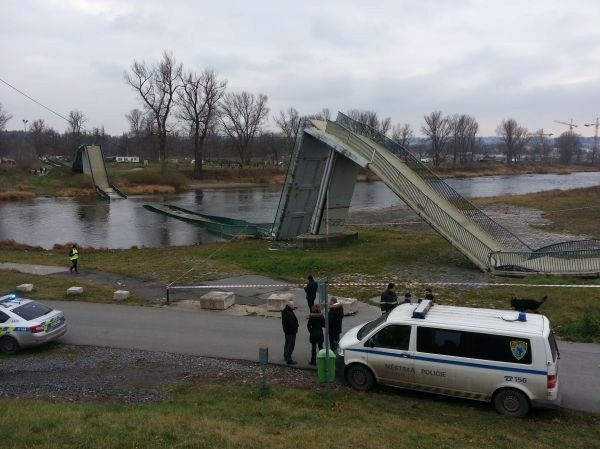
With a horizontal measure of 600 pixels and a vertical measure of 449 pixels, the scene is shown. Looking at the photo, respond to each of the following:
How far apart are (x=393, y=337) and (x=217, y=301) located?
280 inches

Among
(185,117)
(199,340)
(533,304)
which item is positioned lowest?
(199,340)

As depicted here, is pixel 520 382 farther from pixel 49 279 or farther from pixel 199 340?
pixel 49 279

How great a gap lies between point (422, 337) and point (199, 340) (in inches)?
221

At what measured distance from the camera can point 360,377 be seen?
390 inches

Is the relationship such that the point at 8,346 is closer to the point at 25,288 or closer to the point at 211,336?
the point at 211,336

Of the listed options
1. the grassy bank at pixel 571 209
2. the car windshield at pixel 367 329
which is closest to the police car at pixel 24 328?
the car windshield at pixel 367 329

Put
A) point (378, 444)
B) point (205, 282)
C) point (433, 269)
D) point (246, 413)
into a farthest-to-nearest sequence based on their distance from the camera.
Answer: point (433, 269), point (205, 282), point (246, 413), point (378, 444)

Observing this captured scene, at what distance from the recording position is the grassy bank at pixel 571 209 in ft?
112

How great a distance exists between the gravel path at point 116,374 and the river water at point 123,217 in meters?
22.8

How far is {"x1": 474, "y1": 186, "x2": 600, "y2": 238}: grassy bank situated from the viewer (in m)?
34.2

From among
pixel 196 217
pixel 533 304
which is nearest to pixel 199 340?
pixel 533 304

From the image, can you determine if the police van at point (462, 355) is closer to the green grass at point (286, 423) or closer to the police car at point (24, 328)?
the green grass at point (286, 423)

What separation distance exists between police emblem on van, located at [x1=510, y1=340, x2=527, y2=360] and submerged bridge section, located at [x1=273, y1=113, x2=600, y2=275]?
38.1ft

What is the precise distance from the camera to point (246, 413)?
8336 mm
